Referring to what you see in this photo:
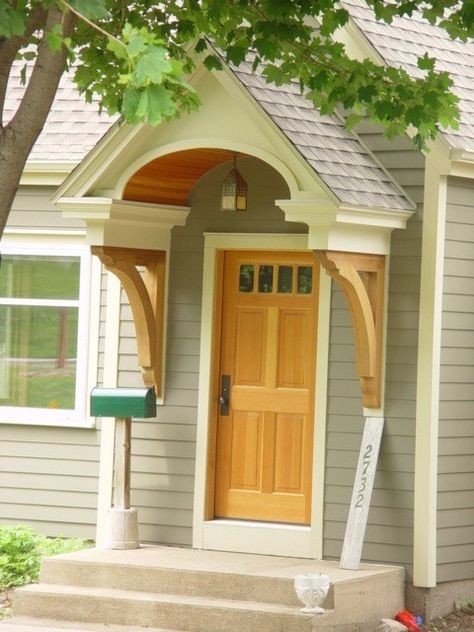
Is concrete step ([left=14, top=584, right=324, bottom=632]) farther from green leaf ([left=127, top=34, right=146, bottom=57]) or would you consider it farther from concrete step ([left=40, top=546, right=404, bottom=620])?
green leaf ([left=127, top=34, right=146, bottom=57])

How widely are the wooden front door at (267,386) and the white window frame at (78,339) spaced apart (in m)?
1.61

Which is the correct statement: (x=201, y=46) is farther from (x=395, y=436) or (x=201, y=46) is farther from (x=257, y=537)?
(x=257, y=537)

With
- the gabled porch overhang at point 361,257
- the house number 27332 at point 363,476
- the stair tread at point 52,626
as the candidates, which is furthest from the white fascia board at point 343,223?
the stair tread at point 52,626

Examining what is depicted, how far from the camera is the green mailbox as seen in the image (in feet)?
37.7

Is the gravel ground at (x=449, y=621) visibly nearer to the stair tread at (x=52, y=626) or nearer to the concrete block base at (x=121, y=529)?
the stair tread at (x=52, y=626)

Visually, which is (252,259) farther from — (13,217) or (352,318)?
(13,217)

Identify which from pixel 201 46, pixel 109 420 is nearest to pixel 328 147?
pixel 201 46

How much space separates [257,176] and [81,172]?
1.52 metres

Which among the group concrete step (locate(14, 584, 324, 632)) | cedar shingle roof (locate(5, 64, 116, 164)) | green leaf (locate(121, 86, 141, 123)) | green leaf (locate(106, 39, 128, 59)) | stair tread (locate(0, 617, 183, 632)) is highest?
cedar shingle roof (locate(5, 64, 116, 164))

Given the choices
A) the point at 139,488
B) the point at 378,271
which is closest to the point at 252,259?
the point at 378,271

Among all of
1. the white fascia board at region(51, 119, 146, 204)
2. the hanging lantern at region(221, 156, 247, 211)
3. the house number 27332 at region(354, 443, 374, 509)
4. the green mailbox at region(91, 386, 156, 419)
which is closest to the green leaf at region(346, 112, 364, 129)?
the hanging lantern at region(221, 156, 247, 211)

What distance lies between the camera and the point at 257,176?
39.0 feet

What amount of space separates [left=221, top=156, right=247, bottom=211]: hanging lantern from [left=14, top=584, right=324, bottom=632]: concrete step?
3030 millimetres

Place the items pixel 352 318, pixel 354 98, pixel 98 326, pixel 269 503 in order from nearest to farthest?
pixel 354 98 → pixel 352 318 → pixel 269 503 → pixel 98 326
